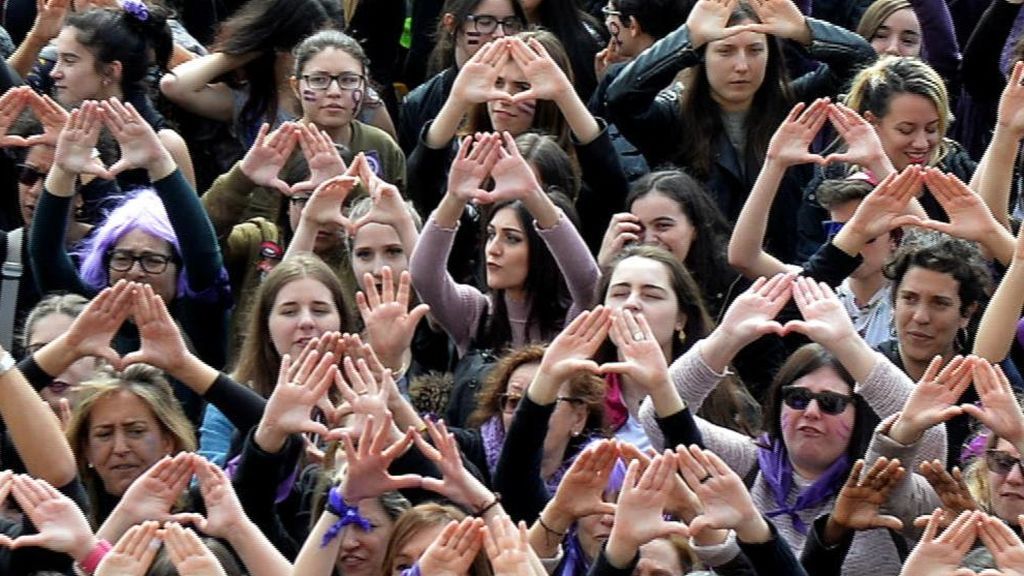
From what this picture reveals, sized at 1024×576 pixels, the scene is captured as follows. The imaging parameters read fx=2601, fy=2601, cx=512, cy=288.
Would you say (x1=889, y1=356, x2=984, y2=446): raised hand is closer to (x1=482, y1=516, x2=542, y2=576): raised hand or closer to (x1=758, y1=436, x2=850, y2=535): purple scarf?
(x1=758, y1=436, x2=850, y2=535): purple scarf

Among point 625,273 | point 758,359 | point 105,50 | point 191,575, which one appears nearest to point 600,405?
point 625,273

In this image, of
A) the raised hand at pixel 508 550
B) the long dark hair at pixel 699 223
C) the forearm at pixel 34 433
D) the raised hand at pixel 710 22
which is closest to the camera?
the raised hand at pixel 508 550

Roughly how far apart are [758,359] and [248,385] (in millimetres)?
1419

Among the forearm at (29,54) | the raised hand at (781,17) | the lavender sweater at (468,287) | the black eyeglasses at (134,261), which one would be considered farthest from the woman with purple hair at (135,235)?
the raised hand at (781,17)

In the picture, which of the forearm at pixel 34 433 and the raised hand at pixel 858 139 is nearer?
the forearm at pixel 34 433

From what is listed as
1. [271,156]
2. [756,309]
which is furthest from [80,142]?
[756,309]

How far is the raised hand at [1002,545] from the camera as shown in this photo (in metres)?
5.05

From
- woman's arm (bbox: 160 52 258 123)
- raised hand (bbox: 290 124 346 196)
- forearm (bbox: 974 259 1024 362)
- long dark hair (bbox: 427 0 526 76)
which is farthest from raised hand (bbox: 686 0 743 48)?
forearm (bbox: 974 259 1024 362)

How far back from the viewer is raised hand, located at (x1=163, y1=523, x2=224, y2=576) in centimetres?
510

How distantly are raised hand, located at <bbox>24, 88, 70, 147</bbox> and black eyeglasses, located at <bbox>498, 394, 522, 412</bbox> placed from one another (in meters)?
1.58

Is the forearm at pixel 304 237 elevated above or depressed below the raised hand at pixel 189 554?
above

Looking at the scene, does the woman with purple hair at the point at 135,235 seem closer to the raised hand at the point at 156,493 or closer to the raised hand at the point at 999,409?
the raised hand at the point at 156,493

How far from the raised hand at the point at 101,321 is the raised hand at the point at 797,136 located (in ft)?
5.78

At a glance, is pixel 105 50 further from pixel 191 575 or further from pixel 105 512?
pixel 191 575
